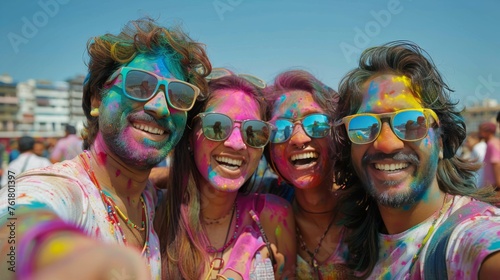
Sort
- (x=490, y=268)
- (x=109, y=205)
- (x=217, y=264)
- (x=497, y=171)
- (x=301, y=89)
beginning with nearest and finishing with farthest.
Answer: (x=490, y=268) → (x=109, y=205) → (x=217, y=264) → (x=301, y=89) → (x=497, y=171)

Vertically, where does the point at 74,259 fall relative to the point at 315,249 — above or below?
above

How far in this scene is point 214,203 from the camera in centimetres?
268

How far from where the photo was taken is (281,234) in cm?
269

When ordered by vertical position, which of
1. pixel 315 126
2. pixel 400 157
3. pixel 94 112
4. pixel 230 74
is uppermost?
pixel 230 74

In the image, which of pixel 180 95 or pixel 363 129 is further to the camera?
pixel 180 95

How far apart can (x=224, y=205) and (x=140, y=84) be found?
1075mm

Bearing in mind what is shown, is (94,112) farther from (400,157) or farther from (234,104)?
(400,157)

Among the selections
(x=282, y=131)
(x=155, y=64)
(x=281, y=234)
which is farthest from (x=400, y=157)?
(x=155, y=64)

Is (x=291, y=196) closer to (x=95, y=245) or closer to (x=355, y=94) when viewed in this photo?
(x=355, y=94)

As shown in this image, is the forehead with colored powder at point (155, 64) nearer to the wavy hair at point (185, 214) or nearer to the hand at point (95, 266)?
the wavy hair at point (185, 214)

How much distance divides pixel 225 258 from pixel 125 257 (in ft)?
5.62

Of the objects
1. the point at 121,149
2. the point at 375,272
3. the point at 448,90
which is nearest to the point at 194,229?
the point at 121,149

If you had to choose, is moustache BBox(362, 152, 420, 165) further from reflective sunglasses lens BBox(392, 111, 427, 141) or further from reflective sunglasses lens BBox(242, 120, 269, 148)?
reflective sunglasses lens BBox(242, 120, 269, 148)

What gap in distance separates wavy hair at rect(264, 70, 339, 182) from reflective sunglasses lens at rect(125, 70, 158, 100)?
1034 mm
